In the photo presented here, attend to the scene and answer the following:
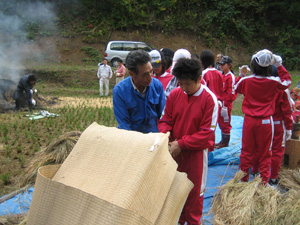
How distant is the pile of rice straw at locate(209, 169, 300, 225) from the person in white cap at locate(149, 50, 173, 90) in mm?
1737

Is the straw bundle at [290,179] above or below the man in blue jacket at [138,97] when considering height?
below

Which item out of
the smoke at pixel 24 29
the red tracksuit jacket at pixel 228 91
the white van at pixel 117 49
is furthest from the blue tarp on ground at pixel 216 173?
the smoke at pixel 24 29

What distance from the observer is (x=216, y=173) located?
15.1 feet

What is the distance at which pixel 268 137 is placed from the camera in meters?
3.73

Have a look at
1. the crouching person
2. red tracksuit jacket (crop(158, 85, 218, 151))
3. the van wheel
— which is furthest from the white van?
red tracksuit jacket (crop(158, 85, 218, 151))

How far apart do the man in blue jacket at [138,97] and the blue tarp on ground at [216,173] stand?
4.29 feet

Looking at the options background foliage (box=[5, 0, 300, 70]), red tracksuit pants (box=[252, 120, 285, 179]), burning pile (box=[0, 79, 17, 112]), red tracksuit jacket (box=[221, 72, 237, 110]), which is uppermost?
background foliage (box=[5, 0, 300, 70])

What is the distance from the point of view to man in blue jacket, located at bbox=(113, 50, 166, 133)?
2803mm

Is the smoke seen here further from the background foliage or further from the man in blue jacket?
the man in blue jacket

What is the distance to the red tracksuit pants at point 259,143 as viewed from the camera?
372 centimetres

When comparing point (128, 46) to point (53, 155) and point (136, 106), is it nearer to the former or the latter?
point (53, 155)

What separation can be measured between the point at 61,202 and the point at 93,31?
2375 cm

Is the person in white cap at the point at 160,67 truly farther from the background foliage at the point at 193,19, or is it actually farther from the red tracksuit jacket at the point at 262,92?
the background foliage at the point at 193,19

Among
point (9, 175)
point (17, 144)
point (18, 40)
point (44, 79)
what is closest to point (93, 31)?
point (18, 40)
